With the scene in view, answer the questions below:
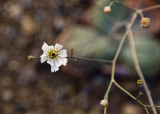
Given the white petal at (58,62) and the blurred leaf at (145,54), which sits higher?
the blurred leaf at (145,54)

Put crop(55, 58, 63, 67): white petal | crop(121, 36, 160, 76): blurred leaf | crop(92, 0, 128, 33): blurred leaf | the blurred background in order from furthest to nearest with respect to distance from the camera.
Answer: crop(92, 0, 128, 33): blurred leaf
the blurred background
crop(121, 36, 160, 76): blurred leaf
crop(55, 58, 63, 67): white petal

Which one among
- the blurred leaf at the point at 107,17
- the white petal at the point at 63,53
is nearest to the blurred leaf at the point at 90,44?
the blurred leaf at the point at 107,17

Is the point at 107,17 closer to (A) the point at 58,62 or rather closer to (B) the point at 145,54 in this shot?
(B) the point at 145,54

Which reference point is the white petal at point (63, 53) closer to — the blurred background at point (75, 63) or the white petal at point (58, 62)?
the white petal at point (58, 62)

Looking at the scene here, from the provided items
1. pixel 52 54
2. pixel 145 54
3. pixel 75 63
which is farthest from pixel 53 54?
pixel 145 54

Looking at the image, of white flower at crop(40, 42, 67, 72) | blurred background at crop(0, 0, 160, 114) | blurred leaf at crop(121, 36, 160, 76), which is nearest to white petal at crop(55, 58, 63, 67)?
white flower at crop(40, 42, 67, 72)

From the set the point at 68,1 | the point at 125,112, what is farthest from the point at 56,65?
the point at 68,1

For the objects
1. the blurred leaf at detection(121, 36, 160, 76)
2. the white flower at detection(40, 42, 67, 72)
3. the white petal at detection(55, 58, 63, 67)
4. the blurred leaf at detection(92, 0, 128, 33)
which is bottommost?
the white petal at detection(55, 58, 63, 67)

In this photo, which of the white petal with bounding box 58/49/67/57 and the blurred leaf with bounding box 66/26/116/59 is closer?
the white petal with bounding box 58/49/67/57

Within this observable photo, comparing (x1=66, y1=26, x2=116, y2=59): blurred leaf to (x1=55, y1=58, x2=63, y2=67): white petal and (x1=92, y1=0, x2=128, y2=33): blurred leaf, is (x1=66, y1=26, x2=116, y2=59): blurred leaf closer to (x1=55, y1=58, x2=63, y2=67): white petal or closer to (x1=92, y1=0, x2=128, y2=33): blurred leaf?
(x1=92, y1=0, x2=128, y2=33): blurred leaf
